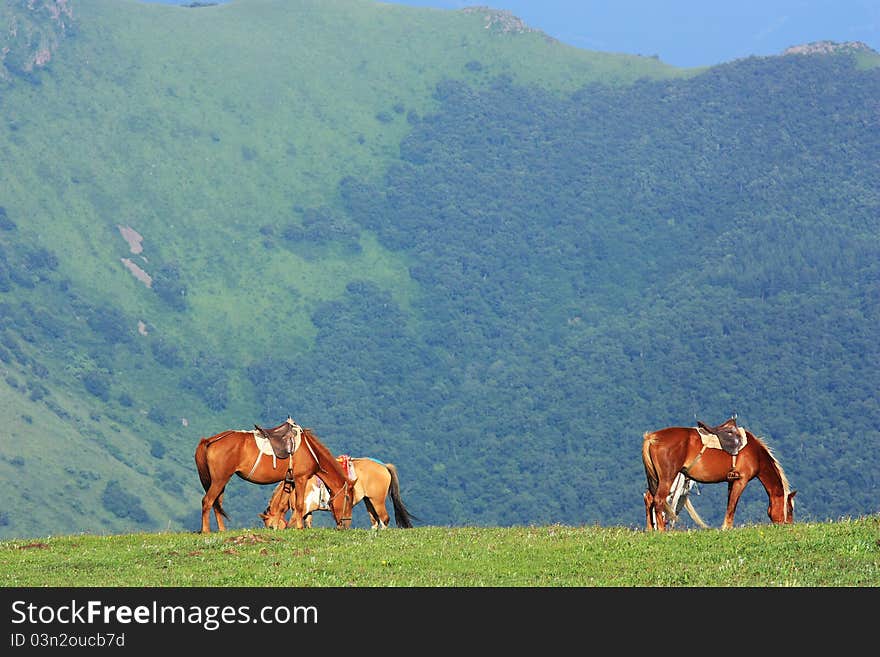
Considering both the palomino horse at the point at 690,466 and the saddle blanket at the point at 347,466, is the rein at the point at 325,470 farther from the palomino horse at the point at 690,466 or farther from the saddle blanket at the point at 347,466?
the palomino horse at the point at 690,466

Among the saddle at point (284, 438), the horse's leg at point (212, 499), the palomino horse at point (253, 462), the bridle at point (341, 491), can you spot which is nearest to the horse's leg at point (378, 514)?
the bridle at point (341, 491)

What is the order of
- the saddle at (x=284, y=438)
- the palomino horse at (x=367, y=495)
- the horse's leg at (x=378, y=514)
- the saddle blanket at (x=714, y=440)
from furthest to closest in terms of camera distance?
the horse's leg at (x=378, y=514) → the palomino horse at (x=367, y=495) → the saddle at (x=284, y=438) → the saddle blanket at (x=714, y=440)

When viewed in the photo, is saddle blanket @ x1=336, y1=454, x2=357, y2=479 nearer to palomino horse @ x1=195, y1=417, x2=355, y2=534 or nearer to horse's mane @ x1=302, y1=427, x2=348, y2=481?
horse's mane @ x1=302, y1=427, x2=348, y2=481

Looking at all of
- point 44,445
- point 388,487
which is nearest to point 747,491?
point 44,445

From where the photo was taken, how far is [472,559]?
30.7 metres

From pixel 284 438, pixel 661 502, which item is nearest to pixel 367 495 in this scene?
pixel 284 438

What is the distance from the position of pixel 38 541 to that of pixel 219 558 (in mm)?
6185

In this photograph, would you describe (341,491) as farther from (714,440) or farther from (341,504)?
(714,440)

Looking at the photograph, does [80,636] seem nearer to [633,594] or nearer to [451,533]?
[633,594]

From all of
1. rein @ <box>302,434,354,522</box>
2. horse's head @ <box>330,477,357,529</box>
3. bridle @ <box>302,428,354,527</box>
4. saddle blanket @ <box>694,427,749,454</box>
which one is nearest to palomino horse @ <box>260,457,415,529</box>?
bridle @ <box>302,428,354,527</box>

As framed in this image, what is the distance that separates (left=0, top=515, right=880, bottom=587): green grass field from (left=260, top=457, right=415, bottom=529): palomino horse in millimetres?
6917

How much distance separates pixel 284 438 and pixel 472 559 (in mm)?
9826

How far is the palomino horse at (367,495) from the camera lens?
140ft

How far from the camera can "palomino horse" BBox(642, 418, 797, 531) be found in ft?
122
